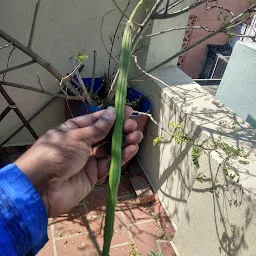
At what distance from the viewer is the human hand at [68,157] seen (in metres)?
1.15

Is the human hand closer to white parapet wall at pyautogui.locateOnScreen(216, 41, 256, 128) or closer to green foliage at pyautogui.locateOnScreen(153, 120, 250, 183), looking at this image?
Result: green foliage at pyautogui.locateOnScreen(153, 120, 250, 183)

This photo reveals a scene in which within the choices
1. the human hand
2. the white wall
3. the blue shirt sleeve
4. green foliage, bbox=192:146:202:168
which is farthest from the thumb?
the white wall

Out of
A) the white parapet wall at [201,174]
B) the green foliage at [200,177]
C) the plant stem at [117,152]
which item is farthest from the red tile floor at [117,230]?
the plant stem at [117,152]

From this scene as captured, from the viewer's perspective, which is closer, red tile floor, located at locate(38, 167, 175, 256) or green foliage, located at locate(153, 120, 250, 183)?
green foliage, located at locate(153, 120, 250, 183)

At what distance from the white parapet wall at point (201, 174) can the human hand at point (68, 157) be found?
1.79 ft

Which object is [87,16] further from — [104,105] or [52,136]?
[52,136]

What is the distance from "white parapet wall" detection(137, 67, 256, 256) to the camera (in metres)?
1.48

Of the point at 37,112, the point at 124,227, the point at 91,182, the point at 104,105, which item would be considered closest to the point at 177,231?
the point at 124,227

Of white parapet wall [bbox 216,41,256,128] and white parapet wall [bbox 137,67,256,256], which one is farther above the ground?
white parapet wall [bbox 216,41,256,128]

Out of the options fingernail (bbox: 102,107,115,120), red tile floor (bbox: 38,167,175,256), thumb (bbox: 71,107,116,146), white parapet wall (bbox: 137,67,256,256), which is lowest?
red tile floor (bbox: 38,167,175,256)

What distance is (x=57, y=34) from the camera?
2359mm

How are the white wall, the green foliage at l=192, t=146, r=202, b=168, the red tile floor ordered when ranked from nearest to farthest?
1. the green foliage at l=192, t=146, r=202, b=168
2. the red tile floor
3. the white wall

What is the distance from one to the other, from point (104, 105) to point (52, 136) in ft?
3.31

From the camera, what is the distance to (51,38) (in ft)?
7.74
